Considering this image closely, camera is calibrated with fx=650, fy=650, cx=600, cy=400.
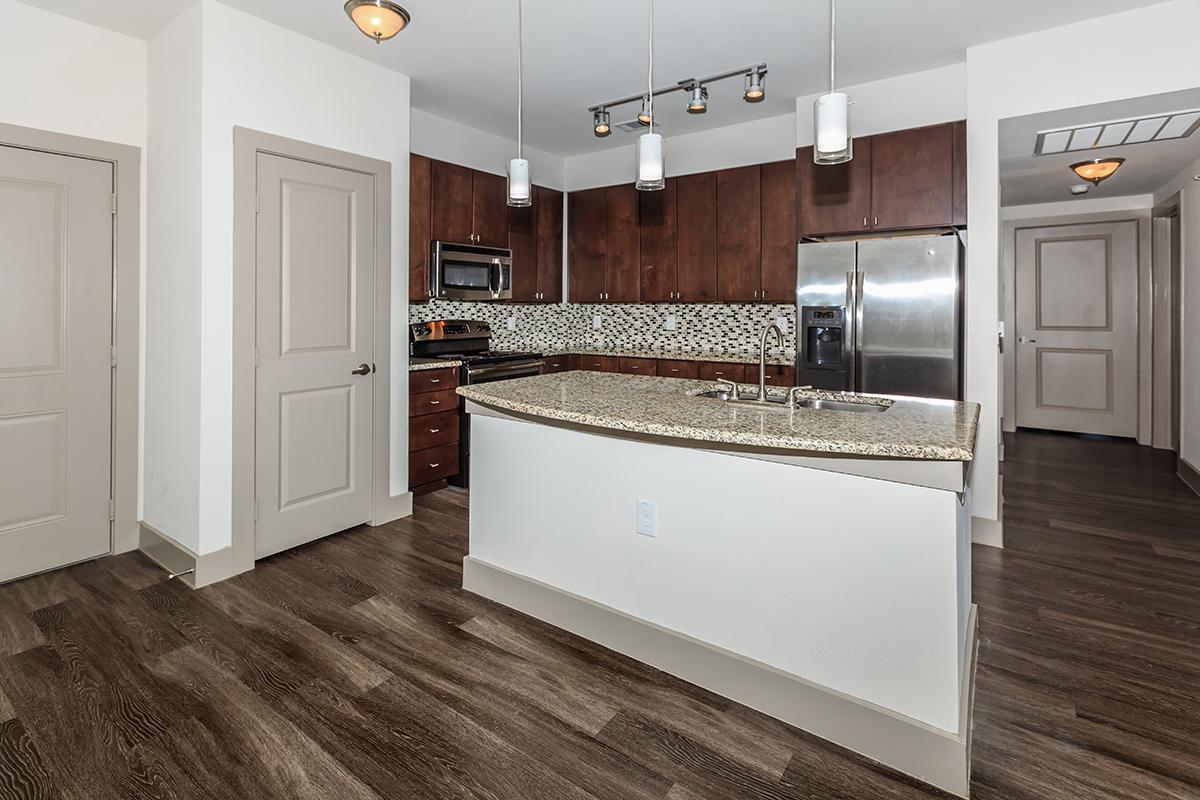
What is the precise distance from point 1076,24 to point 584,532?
3.63 meters

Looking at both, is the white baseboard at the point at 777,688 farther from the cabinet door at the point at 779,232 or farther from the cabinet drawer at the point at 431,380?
the cabinet door at the point at 779,232

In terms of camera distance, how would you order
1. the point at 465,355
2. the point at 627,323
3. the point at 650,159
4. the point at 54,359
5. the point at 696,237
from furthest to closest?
1. the point at 627,323
2. the point at 696,237
3. the point at 465,355
4. the point at 54,359
5. the point at 650,159

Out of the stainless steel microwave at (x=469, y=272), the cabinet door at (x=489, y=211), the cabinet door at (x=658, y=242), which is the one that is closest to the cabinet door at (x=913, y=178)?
Answer: the cabinet door at (x=658, y=242)

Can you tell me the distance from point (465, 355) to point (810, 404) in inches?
127

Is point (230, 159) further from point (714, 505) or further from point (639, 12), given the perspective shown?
point (714, 505)

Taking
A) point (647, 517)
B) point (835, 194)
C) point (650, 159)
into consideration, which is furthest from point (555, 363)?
point (647, 517)

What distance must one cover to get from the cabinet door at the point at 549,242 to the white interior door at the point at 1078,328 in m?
5.14

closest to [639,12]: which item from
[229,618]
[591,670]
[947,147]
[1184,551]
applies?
[947,147]

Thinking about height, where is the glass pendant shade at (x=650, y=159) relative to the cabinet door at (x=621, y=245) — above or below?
below

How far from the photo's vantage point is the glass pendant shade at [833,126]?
83.5 inches

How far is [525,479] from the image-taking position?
2.70 metres

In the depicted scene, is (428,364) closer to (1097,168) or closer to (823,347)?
(823,347)

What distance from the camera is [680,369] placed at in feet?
16.9

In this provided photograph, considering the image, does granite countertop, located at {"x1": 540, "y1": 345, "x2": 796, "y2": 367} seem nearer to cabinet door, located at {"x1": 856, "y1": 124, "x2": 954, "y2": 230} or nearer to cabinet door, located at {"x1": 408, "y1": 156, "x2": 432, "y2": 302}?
cabinet door, located at {"x1": 856, "y1": 124, "x2": 954, "y2": 230}
